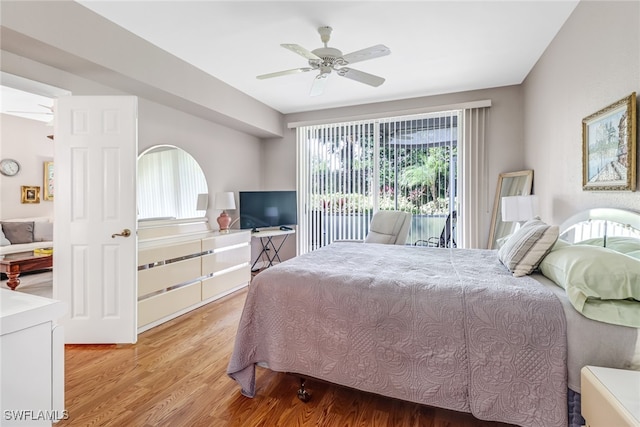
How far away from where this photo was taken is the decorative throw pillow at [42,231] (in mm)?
3422

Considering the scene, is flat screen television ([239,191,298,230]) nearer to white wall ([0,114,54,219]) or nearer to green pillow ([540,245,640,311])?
white wall ([0,114,54,219])

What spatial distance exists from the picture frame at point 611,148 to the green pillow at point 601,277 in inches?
27.8

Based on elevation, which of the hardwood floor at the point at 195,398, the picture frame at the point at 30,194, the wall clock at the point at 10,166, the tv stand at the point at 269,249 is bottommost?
the hardwood floor at the point at 195,398

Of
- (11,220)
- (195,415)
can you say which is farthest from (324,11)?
(11,220)

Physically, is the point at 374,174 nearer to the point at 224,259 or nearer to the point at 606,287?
the point at 224,259

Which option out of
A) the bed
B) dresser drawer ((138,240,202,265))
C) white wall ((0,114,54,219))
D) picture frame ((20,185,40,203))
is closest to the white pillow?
white wall ((0,114,54,219))

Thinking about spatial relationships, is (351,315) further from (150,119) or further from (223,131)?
(223,131)

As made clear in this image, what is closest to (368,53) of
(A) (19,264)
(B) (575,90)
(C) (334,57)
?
(C) (334,57)

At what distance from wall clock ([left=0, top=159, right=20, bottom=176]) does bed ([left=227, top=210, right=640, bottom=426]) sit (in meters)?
3.36

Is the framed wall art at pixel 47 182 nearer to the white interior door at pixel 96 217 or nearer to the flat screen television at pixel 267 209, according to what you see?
the white interior door at pixel 96 217

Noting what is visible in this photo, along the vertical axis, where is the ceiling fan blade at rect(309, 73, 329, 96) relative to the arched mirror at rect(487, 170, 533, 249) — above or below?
above

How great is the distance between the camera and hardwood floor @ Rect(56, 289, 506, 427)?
168 cm

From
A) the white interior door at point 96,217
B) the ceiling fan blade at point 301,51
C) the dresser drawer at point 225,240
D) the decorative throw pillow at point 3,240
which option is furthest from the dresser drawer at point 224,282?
the ceiling fan blade at point 301,51

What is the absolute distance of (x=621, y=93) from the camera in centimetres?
186
